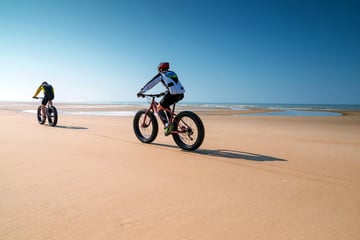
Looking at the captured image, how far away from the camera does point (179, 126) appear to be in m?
4.78

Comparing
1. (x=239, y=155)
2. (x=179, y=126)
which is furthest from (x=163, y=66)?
(x=239, y=155)

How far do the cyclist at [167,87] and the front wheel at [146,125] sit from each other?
412 mm

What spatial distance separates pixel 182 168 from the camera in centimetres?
308

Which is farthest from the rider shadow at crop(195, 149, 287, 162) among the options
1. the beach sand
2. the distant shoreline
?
the distant shoreline

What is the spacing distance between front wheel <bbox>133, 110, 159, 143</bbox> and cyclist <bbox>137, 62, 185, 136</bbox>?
41 cm

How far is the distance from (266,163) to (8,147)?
4702 mm

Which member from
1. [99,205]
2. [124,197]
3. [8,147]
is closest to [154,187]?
[124,197]

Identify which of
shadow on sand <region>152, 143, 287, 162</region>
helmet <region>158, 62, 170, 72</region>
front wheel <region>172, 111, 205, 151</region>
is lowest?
shadow on sand <region>152, 143, 287, 162</region>

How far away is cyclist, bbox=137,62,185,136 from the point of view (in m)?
4.71

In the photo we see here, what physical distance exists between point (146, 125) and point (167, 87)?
1.33 metres

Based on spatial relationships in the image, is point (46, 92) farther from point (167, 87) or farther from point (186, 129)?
point (186, 129)

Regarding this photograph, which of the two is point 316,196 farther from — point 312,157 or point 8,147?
point 8,147

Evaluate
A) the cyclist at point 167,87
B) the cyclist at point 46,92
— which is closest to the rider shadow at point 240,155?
the cyclist at point 167,87

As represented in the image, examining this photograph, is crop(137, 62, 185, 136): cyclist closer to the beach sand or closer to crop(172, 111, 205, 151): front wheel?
crop(172, 111, 205, 151): front wheel
